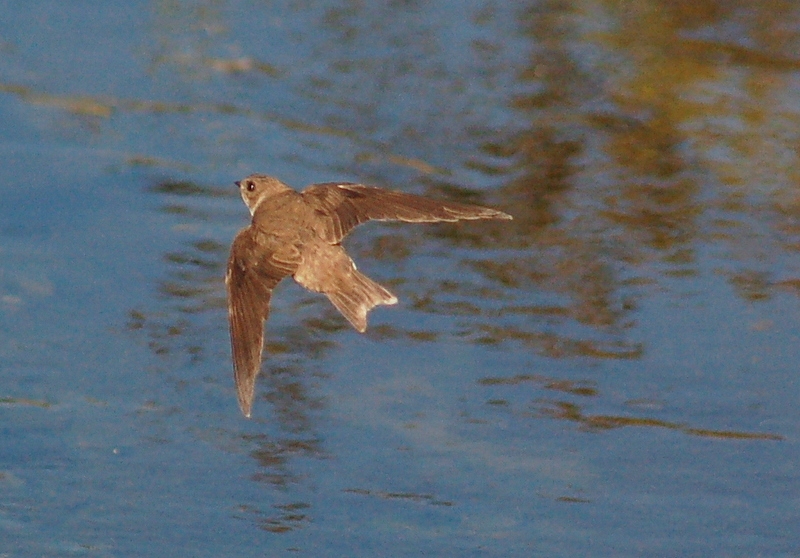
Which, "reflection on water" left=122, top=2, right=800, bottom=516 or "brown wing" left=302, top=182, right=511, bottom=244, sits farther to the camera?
"reflection on water" left=122, top=2, right=800, bottom=516

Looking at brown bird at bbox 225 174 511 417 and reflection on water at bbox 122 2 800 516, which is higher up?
reflection on water at bbox 122 2 800 516

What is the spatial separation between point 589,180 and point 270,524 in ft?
12.0

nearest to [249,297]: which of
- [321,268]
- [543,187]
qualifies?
[321,268]

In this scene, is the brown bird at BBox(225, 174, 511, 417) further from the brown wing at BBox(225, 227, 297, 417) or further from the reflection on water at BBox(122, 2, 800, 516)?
the reflection on water at BBox(122, 2, 800, 516)

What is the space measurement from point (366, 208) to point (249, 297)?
0.61m

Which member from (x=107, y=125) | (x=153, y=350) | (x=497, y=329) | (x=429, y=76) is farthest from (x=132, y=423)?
(x=429, y=76)

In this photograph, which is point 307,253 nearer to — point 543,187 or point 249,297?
point 249,297

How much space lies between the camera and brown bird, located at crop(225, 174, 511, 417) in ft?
17.2

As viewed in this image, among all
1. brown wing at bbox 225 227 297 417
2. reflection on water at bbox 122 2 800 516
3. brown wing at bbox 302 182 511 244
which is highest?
reflection on water at bbox 122 2 800 516

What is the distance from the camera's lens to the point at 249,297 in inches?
209

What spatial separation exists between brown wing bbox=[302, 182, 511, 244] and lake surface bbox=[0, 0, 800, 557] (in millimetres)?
1408

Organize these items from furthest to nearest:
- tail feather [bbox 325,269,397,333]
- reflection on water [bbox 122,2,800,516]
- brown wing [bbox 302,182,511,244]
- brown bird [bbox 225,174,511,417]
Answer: reflection on water [bbox 122,2,800,516] < brown wing [bbox 302,182,511,244] < tail feather [bbox 325,269,397,333] < brown bird [bbox 225,174,511,417]

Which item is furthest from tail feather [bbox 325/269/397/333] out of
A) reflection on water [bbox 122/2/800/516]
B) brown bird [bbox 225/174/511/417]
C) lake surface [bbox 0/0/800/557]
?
reflection on water [bbox 122/2/800/516]

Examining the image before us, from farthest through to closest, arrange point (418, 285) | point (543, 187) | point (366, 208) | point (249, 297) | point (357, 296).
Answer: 1. point (543, 187)
2. point (418, 285)
3. point (366, 208)
4. point (357, 296)
5. point (249, 297)
